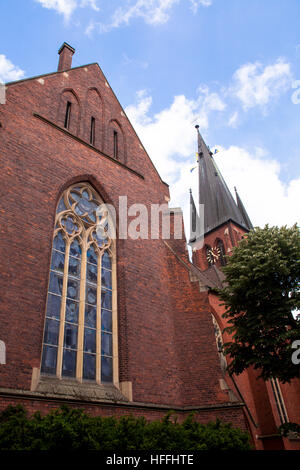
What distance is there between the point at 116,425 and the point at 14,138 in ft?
23.6

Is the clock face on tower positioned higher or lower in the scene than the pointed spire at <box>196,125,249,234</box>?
lower

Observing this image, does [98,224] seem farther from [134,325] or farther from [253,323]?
[253,323]

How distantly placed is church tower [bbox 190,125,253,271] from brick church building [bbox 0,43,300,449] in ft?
68.6

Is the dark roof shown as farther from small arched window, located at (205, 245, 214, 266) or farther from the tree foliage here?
the tree foliage

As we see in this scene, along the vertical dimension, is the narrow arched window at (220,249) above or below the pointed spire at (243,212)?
below

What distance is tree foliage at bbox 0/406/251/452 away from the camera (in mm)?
4520

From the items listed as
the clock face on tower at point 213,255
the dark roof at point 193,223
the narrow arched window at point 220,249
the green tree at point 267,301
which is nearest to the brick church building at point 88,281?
the green tree at point 267,301

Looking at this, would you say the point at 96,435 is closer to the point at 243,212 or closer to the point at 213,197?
the point at 213,197

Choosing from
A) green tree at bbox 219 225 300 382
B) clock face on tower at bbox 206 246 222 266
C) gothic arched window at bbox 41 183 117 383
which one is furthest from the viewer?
clock face on tower at bbox 206 246 222 266

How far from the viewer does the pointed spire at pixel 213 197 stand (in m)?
35.6

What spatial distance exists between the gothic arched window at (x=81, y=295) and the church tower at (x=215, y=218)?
2218 centimetres

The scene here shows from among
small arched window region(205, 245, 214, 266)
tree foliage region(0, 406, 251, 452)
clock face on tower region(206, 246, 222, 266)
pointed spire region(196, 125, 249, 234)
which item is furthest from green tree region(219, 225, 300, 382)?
pointed spire region(196, 125, 249, 234)

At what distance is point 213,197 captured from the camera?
124ft

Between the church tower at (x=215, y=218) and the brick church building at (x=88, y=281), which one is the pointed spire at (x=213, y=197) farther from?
the brick church building at (x=88, y=281)
